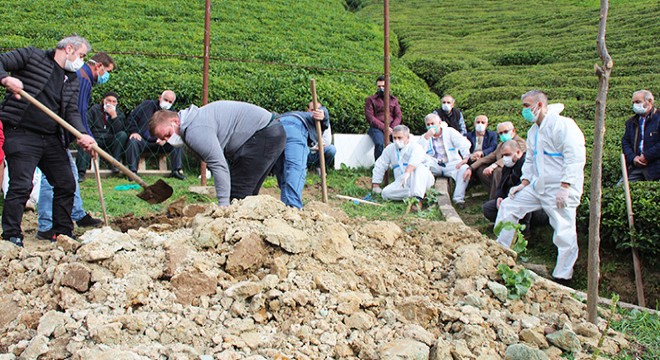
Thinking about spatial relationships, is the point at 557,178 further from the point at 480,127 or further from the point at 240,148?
the point at 480,127

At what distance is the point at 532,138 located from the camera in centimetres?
700

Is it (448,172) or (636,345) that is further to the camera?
(448,172)

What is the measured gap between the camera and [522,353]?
4023 millimetres

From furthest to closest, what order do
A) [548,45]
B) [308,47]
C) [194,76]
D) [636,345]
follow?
[548,45] → [308,47] → [194,76] → [636,345]

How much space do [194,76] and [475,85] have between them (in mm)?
7027

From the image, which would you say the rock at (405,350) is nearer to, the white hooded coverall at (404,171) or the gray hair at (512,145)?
the gray hair at (512,145)

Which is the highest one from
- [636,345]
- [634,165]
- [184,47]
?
[184,47]

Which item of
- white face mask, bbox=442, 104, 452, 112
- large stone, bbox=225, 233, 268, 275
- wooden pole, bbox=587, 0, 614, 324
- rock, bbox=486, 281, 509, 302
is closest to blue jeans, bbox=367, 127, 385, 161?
white face mask, bbox=442, 104, 452, 112

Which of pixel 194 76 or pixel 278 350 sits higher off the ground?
pixel 194 76

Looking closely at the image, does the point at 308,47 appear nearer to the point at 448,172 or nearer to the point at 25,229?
the point at 448,172

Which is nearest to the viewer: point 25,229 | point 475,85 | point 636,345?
point 636,345

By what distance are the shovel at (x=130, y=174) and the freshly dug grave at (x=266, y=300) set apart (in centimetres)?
118

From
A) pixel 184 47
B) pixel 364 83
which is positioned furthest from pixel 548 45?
pixel 184 47

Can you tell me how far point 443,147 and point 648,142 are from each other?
2948 millimetres
